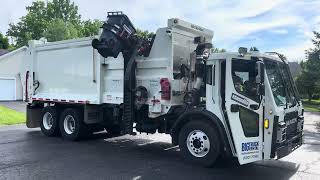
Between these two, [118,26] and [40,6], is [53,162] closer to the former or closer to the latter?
[118,26]

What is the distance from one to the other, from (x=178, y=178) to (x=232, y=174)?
111 cm

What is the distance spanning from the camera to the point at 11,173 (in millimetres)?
7656

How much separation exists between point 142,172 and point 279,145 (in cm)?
259

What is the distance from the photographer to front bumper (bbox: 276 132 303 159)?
24.8 feet

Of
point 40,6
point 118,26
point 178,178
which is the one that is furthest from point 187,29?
point 40,6

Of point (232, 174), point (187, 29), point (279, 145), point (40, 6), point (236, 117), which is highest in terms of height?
point (40, 6)

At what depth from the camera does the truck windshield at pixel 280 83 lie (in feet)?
25.8

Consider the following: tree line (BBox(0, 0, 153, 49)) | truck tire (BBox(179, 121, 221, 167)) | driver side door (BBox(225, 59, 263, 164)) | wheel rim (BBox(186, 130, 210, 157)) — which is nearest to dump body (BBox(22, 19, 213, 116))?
truck tire (BBox(179, 121, 221, 167))

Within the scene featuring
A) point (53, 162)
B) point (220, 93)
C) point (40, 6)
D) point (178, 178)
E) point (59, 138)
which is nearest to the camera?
point (178, 178)

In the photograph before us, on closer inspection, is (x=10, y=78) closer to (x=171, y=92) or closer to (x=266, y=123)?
(x=171, y=92)

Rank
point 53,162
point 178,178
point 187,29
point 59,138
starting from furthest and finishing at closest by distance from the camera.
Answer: point 59,138 → point 187,29 → point 53,162 → point 178,178

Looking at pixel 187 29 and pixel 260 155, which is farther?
pixel 187 29

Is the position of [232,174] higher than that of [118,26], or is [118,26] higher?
[118,26]

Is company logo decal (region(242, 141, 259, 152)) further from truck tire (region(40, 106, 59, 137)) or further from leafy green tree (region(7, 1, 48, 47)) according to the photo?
leafy green tree (region(7, 1, 48, 47))
